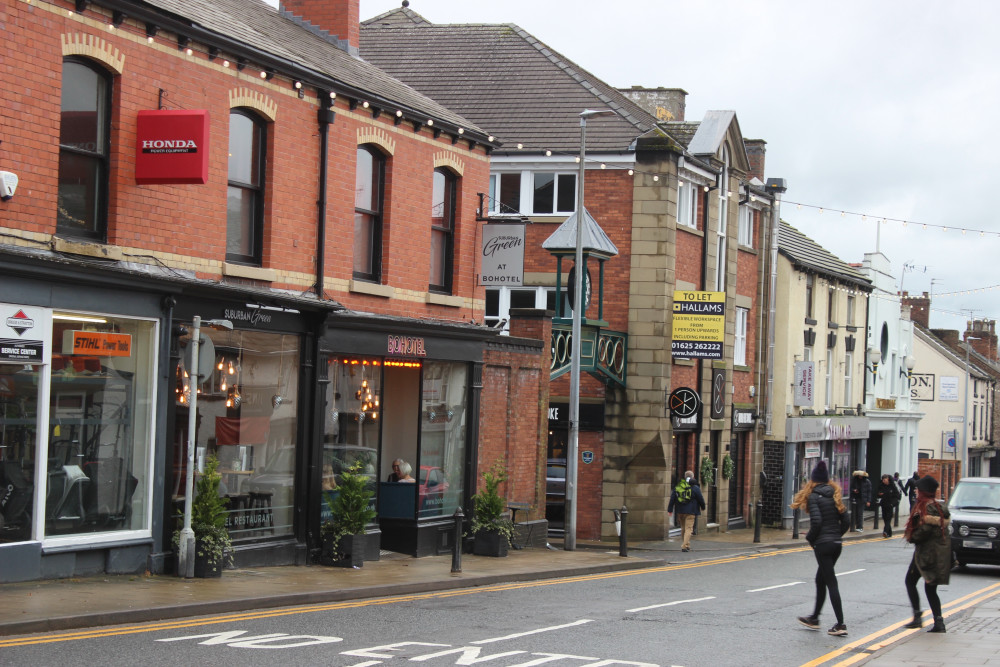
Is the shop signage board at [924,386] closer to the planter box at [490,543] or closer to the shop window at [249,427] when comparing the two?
the planter box at [490,543]

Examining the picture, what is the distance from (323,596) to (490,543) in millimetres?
7523

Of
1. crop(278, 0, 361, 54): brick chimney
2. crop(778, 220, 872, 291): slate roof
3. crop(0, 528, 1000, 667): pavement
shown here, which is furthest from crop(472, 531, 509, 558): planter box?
crop(778, 220, 872, 291): slate roof

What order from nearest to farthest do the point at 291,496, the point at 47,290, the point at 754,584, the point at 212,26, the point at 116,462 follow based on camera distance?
1. the point at 47,290
2. the point at 116,462
3. the point at 212,26
4. the point at 291,496
5. the point at 754,584

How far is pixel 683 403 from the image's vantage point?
1219 inches

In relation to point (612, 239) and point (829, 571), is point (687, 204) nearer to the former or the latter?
point (612, 239)

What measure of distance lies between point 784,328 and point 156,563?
2848 centimetres

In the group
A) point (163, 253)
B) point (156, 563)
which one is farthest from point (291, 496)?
point (163, 253)

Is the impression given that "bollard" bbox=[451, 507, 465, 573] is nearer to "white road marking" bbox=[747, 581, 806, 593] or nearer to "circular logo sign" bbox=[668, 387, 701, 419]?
"white road marking" bbox=[747, 581, 806, 593]

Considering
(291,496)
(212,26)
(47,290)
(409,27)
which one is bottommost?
(291,496)

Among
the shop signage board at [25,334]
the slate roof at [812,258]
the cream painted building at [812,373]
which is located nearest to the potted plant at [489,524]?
the shop signage board at [25,334]

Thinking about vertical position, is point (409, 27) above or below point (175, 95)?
above

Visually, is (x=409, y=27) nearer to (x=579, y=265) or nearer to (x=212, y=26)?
(x=579, y=265)

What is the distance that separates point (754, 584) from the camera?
771 inches

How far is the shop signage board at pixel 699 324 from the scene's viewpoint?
30578 mm
